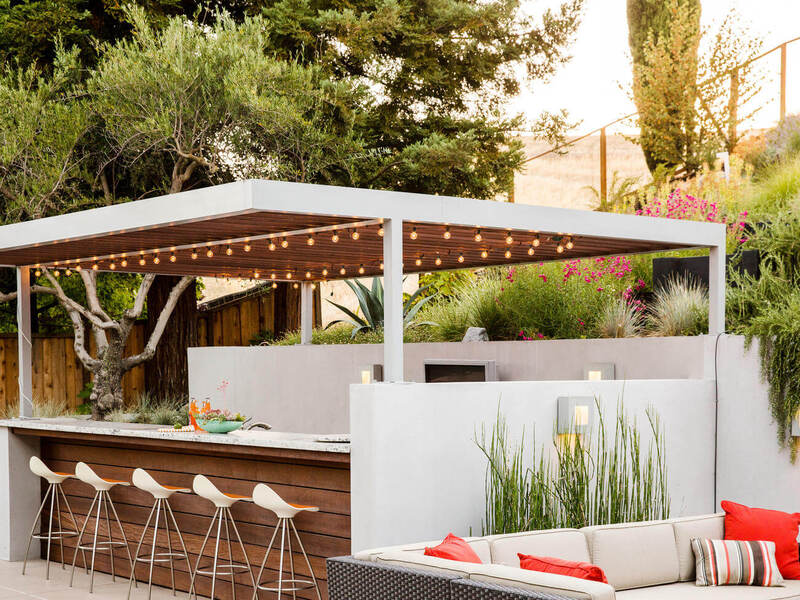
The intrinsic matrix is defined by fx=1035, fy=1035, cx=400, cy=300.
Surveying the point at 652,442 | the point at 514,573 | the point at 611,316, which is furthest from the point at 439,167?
the point at 514,573

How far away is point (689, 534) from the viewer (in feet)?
18.6

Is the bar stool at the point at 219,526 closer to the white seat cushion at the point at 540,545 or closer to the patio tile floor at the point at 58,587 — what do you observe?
the patio tile floor at the point at 58,587

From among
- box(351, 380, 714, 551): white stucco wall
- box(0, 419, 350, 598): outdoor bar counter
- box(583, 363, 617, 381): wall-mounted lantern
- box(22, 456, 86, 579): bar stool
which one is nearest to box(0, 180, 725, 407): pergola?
box(351, 380, 714, 551): white stucco wall

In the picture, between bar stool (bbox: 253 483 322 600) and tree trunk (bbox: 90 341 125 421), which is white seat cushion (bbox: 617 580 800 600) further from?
tree trunk (bbox: 90 341 125 421)

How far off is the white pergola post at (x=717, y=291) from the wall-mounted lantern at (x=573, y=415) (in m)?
1.80

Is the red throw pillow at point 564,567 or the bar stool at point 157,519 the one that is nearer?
the red throw pillow at point 564,567

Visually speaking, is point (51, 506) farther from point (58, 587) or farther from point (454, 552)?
point (454, 552)

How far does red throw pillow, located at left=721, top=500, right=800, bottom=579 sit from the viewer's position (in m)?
5.71

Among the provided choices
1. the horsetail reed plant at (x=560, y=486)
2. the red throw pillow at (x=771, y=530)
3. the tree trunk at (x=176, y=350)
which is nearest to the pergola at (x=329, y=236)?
the horsetail reed plant at (x=560, y=486)

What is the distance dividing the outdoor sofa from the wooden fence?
909 centimetres

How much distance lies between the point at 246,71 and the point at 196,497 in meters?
4.95

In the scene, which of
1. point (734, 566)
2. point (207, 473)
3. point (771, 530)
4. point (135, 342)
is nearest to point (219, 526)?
point (207, 473)

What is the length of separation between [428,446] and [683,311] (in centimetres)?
365

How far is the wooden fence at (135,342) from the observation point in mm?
12711
